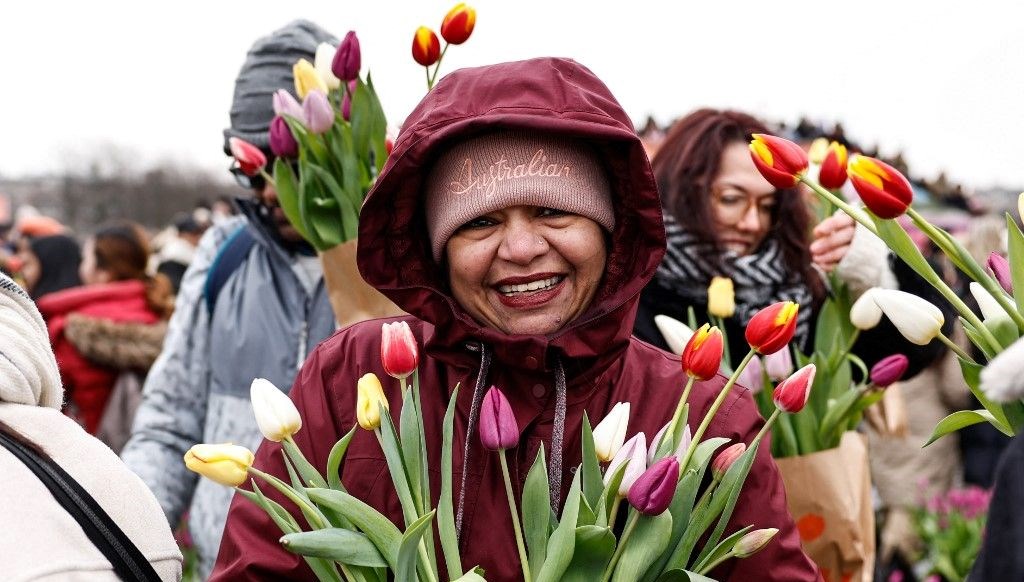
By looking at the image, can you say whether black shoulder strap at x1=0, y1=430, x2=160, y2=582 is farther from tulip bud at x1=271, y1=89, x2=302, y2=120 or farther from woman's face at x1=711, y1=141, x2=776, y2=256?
woman's face at x1=711, y1=141, x2=776, y2=256

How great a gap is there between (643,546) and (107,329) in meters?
3.83

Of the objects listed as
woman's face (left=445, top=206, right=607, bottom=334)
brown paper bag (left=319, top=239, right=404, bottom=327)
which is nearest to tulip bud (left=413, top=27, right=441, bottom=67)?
brown paper bag (left=319, top=239, right=404, bottom=327)

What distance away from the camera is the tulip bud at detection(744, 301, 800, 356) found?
1.74 meters

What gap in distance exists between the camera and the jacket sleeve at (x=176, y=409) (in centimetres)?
308

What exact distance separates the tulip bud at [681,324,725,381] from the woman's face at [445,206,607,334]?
295 mm

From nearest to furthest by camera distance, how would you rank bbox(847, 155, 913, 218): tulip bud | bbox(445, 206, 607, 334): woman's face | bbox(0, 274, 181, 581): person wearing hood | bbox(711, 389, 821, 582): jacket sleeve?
bbox(0, 274, 181, 581): person wearing hood < bbox(847, 155, 913, 218): tulip bud < bbox(711, 389, 821, 582): jacket sleeve < bbox(445, 206, 607, 334): woman's face

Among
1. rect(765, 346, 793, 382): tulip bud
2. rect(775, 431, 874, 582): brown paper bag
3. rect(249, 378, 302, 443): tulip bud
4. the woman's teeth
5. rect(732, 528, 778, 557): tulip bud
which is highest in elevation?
the woman's teeth

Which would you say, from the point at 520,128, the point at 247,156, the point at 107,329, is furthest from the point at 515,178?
the point at 107,329

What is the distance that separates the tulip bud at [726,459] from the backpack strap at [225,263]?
70.3 inches

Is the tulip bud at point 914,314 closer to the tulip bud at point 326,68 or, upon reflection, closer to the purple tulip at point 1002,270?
the purple tulip at point 1002,270

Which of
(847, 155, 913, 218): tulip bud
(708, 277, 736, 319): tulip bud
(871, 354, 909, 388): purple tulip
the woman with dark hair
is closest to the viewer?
(847, 155, 913, 218): tulip bud

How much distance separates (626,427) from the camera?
6.12 feet

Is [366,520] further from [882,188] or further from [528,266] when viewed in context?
[882,188]

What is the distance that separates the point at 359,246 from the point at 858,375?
1.64m
